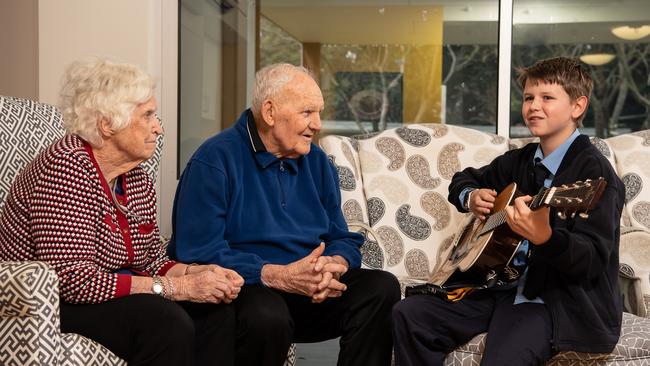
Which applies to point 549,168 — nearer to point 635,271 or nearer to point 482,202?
point 482,202

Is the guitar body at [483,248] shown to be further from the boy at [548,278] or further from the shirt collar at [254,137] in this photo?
the shirt collar at [254,137]

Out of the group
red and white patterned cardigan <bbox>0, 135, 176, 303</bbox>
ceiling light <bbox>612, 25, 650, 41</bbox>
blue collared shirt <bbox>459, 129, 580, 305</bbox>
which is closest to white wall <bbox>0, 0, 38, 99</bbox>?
red and white patterned cardigan <bbox>0, 135, 176, 303</bbox>

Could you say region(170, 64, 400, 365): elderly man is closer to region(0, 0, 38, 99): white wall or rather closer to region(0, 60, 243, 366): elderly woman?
region(0, 60, 243, 366): elderly woman

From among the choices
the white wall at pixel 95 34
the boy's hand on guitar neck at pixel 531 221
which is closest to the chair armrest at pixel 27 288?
the boy's hand on guitar neck at pixel 531 221

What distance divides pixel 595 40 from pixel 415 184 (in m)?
1.51

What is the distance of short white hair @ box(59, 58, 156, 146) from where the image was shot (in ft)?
7.74

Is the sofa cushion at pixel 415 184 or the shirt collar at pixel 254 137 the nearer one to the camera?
the shirt collar at pixel 254 137

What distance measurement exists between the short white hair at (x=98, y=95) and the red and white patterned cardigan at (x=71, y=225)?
0.18 feet

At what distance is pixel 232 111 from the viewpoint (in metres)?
4.63

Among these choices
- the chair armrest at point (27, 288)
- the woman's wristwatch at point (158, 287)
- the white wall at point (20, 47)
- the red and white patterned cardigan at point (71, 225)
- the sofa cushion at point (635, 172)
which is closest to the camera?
the chair armrest at point (27, 288)

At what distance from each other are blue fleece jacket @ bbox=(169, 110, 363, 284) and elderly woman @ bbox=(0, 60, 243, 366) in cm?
13

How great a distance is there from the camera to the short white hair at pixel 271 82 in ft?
9.15

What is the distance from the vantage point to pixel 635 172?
3.43 m

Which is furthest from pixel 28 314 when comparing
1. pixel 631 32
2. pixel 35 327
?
pixel 631 32
